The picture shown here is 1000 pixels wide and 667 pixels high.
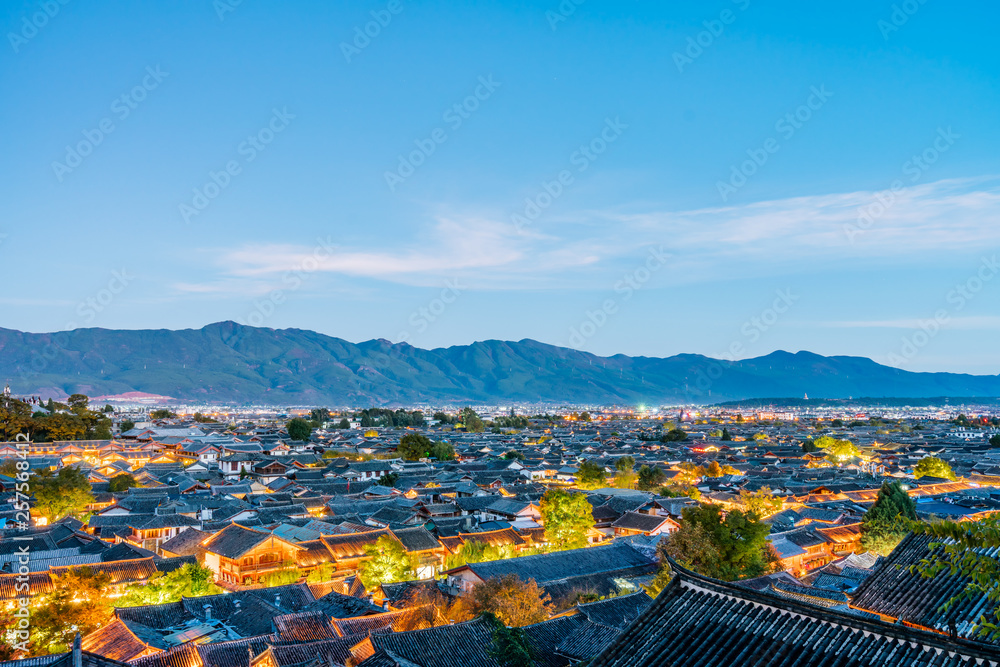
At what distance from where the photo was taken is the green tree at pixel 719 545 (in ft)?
67.3

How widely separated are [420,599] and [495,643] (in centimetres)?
655

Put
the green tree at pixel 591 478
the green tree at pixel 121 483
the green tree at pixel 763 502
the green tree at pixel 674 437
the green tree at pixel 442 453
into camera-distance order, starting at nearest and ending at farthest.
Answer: the green tree at pixel 763 502, the green tree at pixel 121 483, the green tree at pixel 591 478, the green tree at pixel 442 453, the green tree at pixel 674 437

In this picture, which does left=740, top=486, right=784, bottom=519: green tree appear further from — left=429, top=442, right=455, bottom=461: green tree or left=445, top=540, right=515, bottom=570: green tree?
left=429, top=442, right=455, bottom=461: green tree

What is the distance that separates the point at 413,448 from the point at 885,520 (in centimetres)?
4082

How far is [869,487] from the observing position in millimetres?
44156

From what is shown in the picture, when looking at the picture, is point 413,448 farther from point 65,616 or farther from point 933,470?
point 65,616

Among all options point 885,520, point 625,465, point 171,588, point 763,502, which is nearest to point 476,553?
point 171,588

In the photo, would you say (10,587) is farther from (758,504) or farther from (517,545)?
(758,504)

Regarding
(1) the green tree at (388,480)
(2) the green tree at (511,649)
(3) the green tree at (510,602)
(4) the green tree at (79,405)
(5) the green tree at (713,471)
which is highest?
(4) the green tree at (79,405)

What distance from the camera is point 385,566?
23.7 m

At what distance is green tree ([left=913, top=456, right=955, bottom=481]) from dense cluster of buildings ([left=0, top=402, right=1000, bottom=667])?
1257mm

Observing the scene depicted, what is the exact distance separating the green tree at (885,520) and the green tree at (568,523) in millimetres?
11462

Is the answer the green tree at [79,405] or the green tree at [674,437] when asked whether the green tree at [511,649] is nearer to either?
the green tree at [79,405]

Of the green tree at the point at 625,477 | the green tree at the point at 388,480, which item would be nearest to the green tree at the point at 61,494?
the green tree at the point at 388,480
